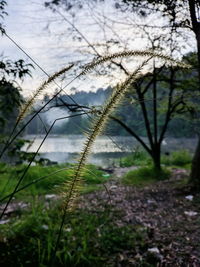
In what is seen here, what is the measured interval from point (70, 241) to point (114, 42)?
273 inches

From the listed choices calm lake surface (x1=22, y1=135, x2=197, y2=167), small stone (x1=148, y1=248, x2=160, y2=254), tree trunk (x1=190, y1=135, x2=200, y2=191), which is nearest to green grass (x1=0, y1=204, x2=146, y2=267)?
small stone (x1=148, y1=248, x2=160, y2=254)

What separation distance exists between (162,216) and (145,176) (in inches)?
190

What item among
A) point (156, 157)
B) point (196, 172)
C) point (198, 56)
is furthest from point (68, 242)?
point (156, 157)

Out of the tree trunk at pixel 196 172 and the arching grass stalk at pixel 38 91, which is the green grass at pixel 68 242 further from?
the tree trunk at pixel 196 172

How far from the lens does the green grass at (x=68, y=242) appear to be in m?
3.22

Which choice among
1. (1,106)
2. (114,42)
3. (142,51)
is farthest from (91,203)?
(142,51)

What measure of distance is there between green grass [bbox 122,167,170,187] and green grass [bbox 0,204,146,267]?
196 inches

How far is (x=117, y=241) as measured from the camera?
3.97 meters

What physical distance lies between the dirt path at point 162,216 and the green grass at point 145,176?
0.94 metres

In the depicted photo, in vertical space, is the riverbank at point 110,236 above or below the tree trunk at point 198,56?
below

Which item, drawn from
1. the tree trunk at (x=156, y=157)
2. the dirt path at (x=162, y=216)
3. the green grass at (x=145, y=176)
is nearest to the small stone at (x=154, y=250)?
the dirt path at (x=162, y=216)

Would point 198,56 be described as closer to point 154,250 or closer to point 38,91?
point 154,250

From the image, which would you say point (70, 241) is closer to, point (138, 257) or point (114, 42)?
point (138, 257)

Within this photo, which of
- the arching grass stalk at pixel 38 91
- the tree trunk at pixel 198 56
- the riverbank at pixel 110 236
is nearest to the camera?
the arching grass stalk at pixel 38 91
